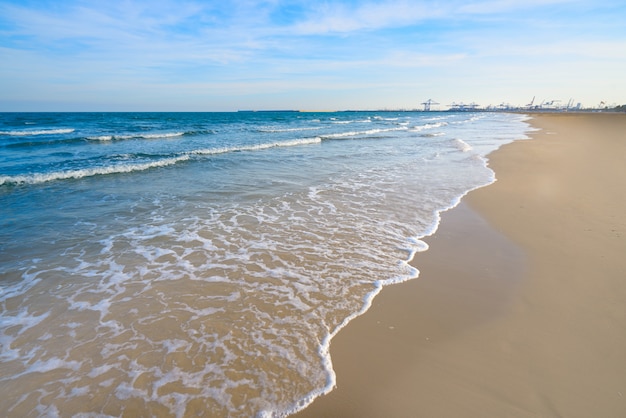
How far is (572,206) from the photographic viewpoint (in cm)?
785

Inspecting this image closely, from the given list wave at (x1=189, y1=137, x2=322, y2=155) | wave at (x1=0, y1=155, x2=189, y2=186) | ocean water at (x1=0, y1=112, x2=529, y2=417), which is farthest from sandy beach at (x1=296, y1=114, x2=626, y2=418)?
wave at (x1=189, y1=137, x2=322, y2=155)

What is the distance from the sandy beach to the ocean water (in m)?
0.36

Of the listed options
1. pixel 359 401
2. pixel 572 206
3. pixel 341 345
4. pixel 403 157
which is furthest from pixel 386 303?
pixel 403 157

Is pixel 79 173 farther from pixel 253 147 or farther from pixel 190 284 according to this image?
pixel 190 284

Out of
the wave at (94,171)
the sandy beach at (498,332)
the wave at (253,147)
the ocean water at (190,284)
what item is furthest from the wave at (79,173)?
the sandy beach at (498,332)

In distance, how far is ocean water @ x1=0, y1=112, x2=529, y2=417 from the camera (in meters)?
2.95

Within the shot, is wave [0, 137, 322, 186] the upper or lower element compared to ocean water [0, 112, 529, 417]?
upper

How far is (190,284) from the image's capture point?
4730 mm

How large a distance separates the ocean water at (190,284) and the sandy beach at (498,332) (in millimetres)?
358

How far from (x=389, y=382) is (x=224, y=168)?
1294 centimetres

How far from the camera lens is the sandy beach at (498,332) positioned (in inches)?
108

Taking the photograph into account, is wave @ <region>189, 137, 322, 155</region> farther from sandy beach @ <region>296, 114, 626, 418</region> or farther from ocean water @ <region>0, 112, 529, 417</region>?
sandy beach @ <region>296, 114, 626, 418</region>

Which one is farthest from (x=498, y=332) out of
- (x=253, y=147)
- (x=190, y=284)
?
(x=253, y=147)

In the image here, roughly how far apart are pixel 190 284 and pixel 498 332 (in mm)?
4232
